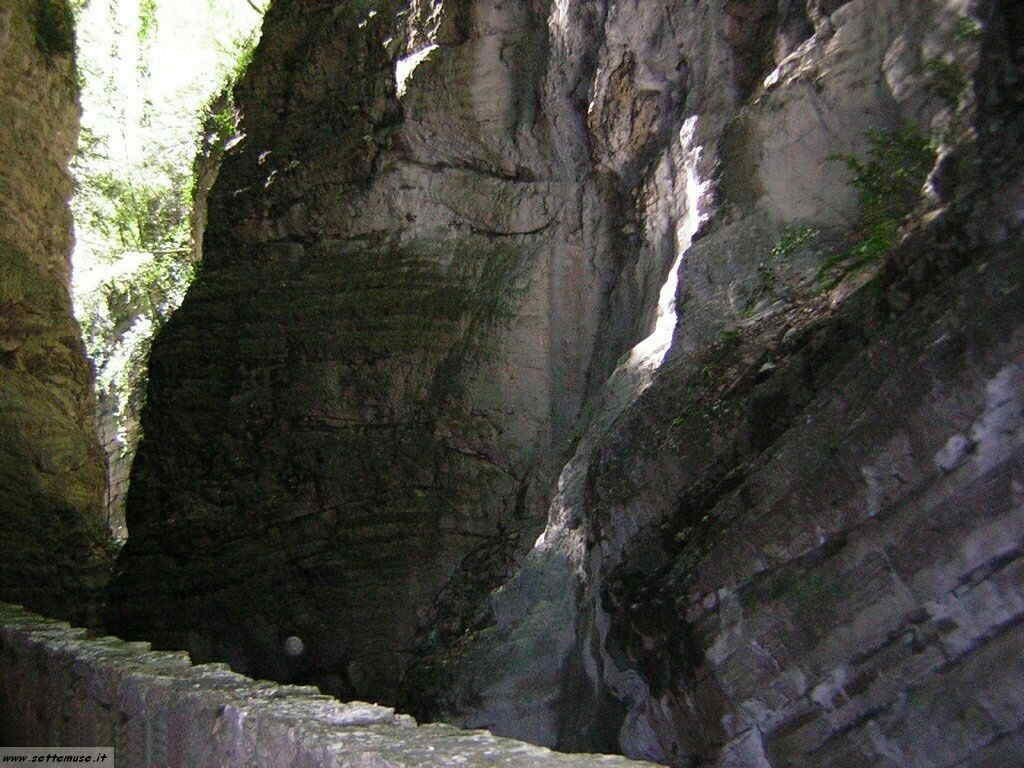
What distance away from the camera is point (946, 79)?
581cm

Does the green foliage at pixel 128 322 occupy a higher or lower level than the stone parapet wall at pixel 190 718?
higher

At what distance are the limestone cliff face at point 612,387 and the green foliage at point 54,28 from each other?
402 cm

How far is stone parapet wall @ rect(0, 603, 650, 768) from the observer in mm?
3072

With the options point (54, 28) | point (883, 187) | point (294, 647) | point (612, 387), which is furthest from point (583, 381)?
point (54, 28)

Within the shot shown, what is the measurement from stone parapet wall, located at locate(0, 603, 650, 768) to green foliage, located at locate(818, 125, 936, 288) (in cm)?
391

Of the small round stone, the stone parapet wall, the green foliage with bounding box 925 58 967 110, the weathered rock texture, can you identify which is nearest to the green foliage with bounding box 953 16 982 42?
the green foliage with bounding box 925 58 967 110

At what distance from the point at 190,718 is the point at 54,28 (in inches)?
535

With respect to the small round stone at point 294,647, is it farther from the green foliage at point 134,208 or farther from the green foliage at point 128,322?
the green foliage at point 134,208

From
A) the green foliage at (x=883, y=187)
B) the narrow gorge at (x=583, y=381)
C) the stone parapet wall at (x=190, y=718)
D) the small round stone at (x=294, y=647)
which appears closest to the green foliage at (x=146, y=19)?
the narrow gorge at (x=583, y=381)

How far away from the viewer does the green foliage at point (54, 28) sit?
1417 centimetres

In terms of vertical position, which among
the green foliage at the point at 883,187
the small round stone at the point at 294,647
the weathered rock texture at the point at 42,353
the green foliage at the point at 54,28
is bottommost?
the small round stone at the point at 294,647

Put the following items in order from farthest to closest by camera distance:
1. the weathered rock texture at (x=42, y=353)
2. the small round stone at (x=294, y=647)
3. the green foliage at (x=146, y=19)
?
the green foliage at (x=146, y=19) < the weathered rock texture at (x=42, y=353) < the small round stone at (x=294, y=647)

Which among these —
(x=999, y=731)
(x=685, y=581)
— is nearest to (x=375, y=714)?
(x=685, y=581)

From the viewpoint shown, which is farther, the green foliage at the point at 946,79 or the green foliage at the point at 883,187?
the green foliage at the point at 883,187
